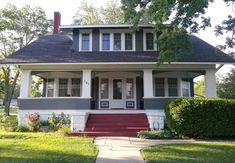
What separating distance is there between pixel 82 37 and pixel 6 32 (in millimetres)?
22002

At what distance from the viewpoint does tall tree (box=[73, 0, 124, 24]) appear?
40.6 metres

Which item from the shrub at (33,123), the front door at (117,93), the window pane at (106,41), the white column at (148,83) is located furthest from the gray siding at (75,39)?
the shrub at (33,123)

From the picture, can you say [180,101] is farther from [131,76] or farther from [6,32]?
[6,32]

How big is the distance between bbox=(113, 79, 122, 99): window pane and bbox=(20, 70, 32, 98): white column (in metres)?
5.63

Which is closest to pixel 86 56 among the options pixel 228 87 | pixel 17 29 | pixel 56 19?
pixel 56 19

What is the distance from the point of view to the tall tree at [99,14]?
40.6 m

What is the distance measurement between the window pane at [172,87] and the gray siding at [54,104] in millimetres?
6113

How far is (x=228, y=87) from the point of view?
1193 inches

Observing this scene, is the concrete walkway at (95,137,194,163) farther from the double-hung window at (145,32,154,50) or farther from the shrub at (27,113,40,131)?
the double-hung window at (145,32,154,50)

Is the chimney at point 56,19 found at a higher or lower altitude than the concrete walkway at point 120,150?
higher

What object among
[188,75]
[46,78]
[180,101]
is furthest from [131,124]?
[46,78]

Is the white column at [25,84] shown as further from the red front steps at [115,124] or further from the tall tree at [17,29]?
the tall tree at [17,29]

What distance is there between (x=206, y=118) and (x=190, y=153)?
431 centimetres

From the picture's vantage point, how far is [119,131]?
1623cm
